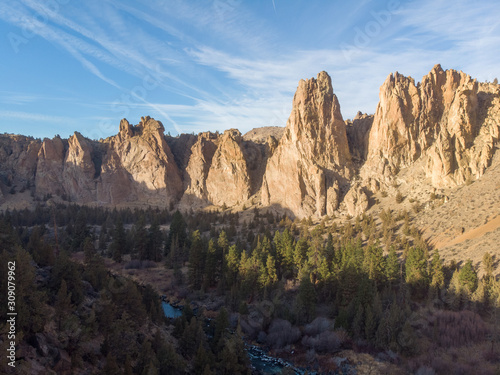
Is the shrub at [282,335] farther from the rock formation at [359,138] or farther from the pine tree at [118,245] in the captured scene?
the rock formation at [359,138]

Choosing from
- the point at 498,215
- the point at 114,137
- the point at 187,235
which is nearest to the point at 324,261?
the point at 498,215

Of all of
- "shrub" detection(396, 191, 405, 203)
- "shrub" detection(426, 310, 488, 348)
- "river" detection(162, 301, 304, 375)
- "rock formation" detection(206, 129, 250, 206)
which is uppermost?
"rock formation" detection(206, 129, 250, 206)

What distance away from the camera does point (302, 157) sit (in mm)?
75625

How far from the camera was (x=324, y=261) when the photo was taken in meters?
38.8

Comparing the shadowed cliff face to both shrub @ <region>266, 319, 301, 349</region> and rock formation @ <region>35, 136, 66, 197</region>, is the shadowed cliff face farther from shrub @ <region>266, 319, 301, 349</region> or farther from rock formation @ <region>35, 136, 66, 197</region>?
shrub @ <region>266, 319, 301, 349</region>

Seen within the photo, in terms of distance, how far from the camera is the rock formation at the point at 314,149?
73.1 metres

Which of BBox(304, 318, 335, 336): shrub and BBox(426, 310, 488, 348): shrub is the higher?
BBox(426, 310, 488, 348): shrub

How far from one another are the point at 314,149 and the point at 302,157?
320cm

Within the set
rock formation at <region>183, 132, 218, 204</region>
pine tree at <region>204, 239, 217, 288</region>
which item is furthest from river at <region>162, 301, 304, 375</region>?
rock formation at <region>183, 132, 218, 204</region>

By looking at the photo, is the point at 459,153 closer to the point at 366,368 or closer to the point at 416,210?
the point at 416,210

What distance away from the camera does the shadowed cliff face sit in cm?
6219

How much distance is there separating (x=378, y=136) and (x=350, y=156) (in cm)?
733

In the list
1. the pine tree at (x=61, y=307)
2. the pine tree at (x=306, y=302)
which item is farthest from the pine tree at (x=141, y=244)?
the pine tree at (x=61, y=307)

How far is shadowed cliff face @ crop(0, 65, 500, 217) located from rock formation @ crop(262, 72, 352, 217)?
225 millimetres
